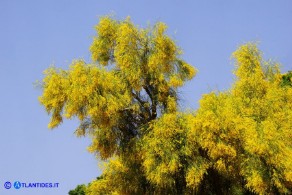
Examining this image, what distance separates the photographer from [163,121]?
17.9 meters

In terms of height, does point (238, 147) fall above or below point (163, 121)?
below

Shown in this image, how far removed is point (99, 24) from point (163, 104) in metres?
4.27

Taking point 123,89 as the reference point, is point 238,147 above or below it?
below

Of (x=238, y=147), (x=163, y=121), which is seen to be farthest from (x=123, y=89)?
(x=238, y=147)

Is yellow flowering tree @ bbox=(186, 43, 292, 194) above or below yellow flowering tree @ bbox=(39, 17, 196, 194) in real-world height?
below

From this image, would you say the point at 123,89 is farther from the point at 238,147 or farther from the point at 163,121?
the point at 238,147

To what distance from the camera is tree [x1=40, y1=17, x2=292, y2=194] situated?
17.1 m

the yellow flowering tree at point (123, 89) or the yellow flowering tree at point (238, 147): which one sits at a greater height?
the yellow flowering tree at point (123, 89)

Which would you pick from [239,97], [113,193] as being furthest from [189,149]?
[113,193]

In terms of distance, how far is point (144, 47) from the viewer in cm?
1936

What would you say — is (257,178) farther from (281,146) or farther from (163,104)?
(163,104)

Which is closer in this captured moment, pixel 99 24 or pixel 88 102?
pixel 88 102

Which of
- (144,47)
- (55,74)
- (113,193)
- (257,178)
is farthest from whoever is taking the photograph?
→ (113,193)

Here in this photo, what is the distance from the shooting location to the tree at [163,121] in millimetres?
17062
